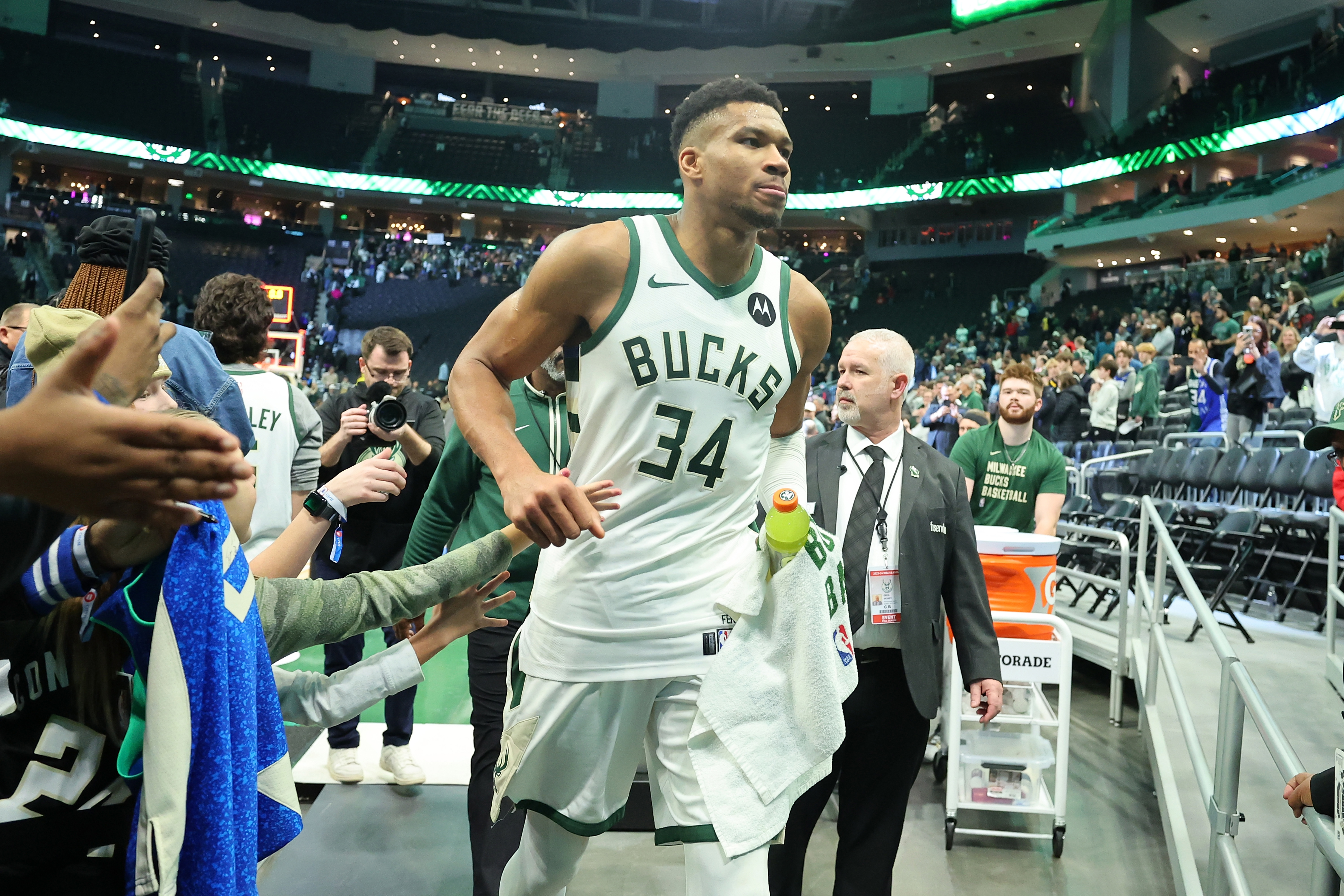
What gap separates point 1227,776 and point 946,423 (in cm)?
1056

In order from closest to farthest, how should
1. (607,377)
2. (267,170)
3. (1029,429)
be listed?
(607,377) → (1029,429) → (267,170)

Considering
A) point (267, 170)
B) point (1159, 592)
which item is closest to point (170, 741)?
point (1159, 592)

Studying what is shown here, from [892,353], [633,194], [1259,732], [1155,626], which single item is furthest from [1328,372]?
[633,194]

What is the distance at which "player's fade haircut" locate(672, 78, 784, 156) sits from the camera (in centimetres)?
245

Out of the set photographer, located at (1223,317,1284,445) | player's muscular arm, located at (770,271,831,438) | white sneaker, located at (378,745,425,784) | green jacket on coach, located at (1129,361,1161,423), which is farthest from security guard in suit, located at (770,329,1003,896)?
green jacket on coach, located at (1129,361,1161,423)

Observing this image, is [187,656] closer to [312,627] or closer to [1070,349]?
[312,627]

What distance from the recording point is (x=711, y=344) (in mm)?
2238

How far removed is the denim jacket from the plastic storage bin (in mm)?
3130

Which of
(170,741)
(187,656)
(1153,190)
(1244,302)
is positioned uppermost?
(1153,190)

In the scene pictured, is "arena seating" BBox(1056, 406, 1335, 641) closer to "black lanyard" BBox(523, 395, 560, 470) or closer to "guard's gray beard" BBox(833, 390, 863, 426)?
"guard's gray beard" BBox(833, 390, 863, 426)

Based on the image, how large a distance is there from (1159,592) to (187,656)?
15.5ft

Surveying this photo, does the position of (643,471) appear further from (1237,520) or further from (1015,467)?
(1237,520)

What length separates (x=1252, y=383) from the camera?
9.22 m

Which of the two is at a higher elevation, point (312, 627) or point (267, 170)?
point (267, 170)
